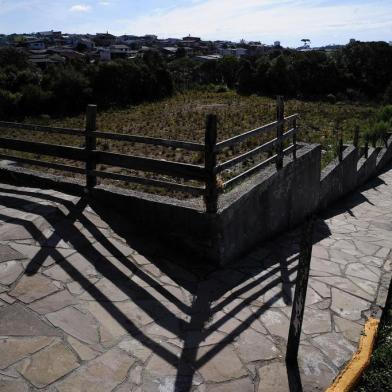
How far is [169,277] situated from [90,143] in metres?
2.19

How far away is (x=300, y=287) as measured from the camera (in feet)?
10.7

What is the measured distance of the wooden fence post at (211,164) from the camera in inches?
181

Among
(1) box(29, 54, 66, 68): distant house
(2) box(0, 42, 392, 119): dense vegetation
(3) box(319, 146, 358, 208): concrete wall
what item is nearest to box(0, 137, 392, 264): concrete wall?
(3) box(319, 146, 358, 208): concrete wall

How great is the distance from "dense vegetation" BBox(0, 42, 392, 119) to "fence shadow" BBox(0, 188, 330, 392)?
2409cm

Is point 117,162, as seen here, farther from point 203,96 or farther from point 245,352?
point 203,96

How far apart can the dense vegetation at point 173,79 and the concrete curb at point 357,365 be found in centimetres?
2654

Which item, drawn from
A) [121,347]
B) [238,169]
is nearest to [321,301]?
[121,347]

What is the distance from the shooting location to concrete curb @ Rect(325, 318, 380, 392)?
10.5ft

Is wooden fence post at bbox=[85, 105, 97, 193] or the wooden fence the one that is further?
wooden fence post at bbox=[85, 105, 97, 193]

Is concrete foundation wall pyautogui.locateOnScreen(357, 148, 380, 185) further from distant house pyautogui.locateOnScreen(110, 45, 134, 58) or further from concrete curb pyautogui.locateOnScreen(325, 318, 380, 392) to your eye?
distant house pyautogui.locateOnScreen(110, 45, 134, 58)

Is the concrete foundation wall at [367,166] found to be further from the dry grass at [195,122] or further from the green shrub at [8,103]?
the green shrub at [8,103]

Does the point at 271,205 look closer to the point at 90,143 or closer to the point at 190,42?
the point at 90,143

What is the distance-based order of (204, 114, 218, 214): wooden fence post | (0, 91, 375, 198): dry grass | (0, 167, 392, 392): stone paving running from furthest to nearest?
(0, 91, 375, 198): dry grass
(204, 114, 218, 214): wooden fence post
(0, 167, 392, 392): stone paving

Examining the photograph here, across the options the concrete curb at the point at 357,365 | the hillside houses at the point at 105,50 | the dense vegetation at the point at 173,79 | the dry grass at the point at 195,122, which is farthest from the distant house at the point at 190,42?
the concrete curb at the point at 357,365
